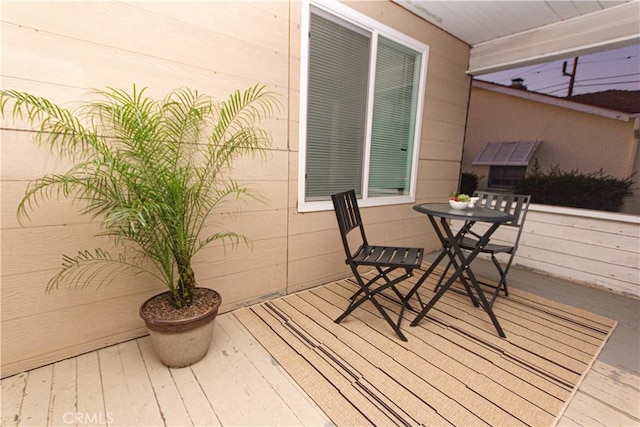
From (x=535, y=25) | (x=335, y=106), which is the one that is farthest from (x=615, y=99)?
(x=335, y=106)

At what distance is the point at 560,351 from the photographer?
188cm

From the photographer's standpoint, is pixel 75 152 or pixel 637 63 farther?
pixel 637 63

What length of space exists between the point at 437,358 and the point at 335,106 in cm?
220

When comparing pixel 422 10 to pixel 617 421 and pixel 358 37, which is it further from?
pixel 617 421

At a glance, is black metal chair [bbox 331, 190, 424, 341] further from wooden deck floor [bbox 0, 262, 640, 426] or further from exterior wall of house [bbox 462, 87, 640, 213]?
exterior wall of house [bbox 462, 87, 640, 213]

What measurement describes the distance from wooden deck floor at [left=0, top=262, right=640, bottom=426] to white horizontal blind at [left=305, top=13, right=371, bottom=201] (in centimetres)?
155

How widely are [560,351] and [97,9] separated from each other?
3496mm

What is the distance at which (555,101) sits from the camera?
3971 mm

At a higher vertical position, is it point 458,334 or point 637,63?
point 637,63

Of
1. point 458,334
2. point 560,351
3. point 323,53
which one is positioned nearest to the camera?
point 560,351

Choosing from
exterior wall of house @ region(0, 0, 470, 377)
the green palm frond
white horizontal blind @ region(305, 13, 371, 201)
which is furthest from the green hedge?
the green palm frond

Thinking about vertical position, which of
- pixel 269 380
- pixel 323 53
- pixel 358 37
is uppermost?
pixel 358 37

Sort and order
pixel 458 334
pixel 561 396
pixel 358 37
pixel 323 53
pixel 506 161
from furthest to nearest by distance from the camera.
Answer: pixel 506 161
pixel 358 37
pixel 323 53
pixel 458 334
pixel 561 396

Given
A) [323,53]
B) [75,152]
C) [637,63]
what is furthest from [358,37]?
[637,63]
